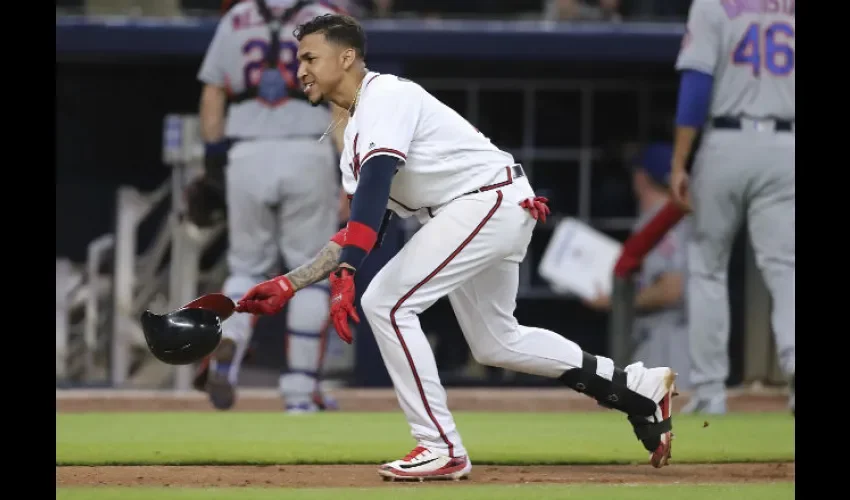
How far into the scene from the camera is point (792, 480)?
522 centimetres

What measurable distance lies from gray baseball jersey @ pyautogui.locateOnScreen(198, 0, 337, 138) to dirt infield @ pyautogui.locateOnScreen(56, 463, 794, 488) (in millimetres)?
2633

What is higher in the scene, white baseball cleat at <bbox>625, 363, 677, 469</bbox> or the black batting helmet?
the black batting helmet

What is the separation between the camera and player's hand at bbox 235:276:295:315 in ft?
15.3

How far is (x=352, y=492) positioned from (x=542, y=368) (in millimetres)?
931

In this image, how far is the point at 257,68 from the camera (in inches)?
299

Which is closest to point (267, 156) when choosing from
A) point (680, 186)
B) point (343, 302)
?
point (680, 186)

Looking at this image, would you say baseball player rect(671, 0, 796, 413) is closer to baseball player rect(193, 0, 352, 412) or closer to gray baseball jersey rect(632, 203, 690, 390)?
baseball player rect(193, 0, 352, 412)

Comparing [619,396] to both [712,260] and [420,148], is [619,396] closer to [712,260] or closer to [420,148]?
[420,148]

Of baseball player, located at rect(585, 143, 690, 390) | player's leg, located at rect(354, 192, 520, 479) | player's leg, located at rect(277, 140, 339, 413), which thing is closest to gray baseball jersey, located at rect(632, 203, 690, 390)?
baseball player, located at rect(585, 143, 690, 390)

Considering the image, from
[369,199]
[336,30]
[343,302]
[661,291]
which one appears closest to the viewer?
[343,302]

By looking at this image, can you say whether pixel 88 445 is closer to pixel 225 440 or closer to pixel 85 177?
pixel 225 440

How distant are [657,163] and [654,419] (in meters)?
4.68
